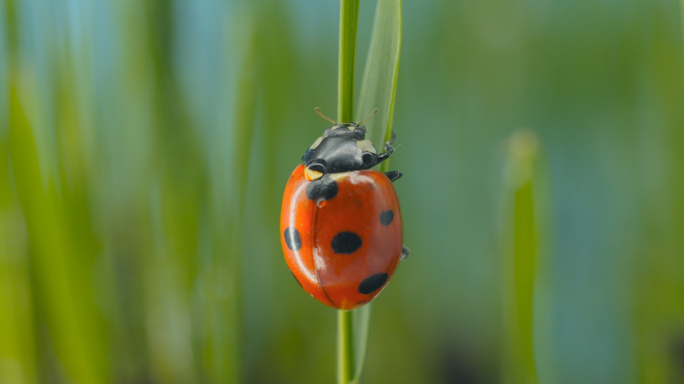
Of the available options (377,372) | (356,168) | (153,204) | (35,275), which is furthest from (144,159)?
(377,372)

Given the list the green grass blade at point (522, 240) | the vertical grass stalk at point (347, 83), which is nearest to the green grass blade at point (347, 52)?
the vertical grass stalk at point (347, 83)

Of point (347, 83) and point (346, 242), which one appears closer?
point (347, 83)

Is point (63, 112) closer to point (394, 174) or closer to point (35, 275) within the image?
point (35, 275)

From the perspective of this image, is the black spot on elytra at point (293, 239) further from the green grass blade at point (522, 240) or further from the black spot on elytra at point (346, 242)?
the green grass blade at point (522, 240)

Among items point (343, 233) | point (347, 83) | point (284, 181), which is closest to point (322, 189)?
point (343, 233)

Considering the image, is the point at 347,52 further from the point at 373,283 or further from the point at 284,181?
the point at 284,181
